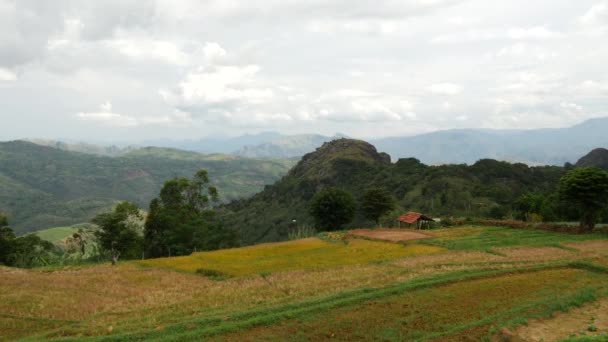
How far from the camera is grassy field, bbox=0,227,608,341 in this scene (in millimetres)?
22984

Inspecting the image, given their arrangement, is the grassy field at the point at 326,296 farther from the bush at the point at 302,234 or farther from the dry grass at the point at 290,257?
the bush at the point at 302,234

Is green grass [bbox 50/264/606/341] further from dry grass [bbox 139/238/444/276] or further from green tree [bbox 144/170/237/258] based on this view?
green tree [bbox 144/170/237/258]

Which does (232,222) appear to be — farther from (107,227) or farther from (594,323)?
(594,323)

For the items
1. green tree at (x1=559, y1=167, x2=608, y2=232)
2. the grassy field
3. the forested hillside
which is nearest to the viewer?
the grassy field

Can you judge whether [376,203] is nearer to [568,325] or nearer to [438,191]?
[438,191]

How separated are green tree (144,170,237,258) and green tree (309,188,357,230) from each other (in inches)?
772

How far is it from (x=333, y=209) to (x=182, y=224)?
2935 cm

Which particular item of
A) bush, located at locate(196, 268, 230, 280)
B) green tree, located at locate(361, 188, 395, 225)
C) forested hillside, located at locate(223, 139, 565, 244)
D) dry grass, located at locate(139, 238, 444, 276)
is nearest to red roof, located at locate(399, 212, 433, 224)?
green tree, located at locate(361, 188, 395, 225)

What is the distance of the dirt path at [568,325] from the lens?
20.8 meters

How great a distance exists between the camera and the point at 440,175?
171m

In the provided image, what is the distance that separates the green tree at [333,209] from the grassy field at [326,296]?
3763 cm

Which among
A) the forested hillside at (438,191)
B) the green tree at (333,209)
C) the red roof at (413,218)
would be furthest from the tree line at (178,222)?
the forested hillside at (438,191)

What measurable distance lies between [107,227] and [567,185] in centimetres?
6786

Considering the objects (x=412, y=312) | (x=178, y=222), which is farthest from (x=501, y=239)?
(x=178, y=222)
